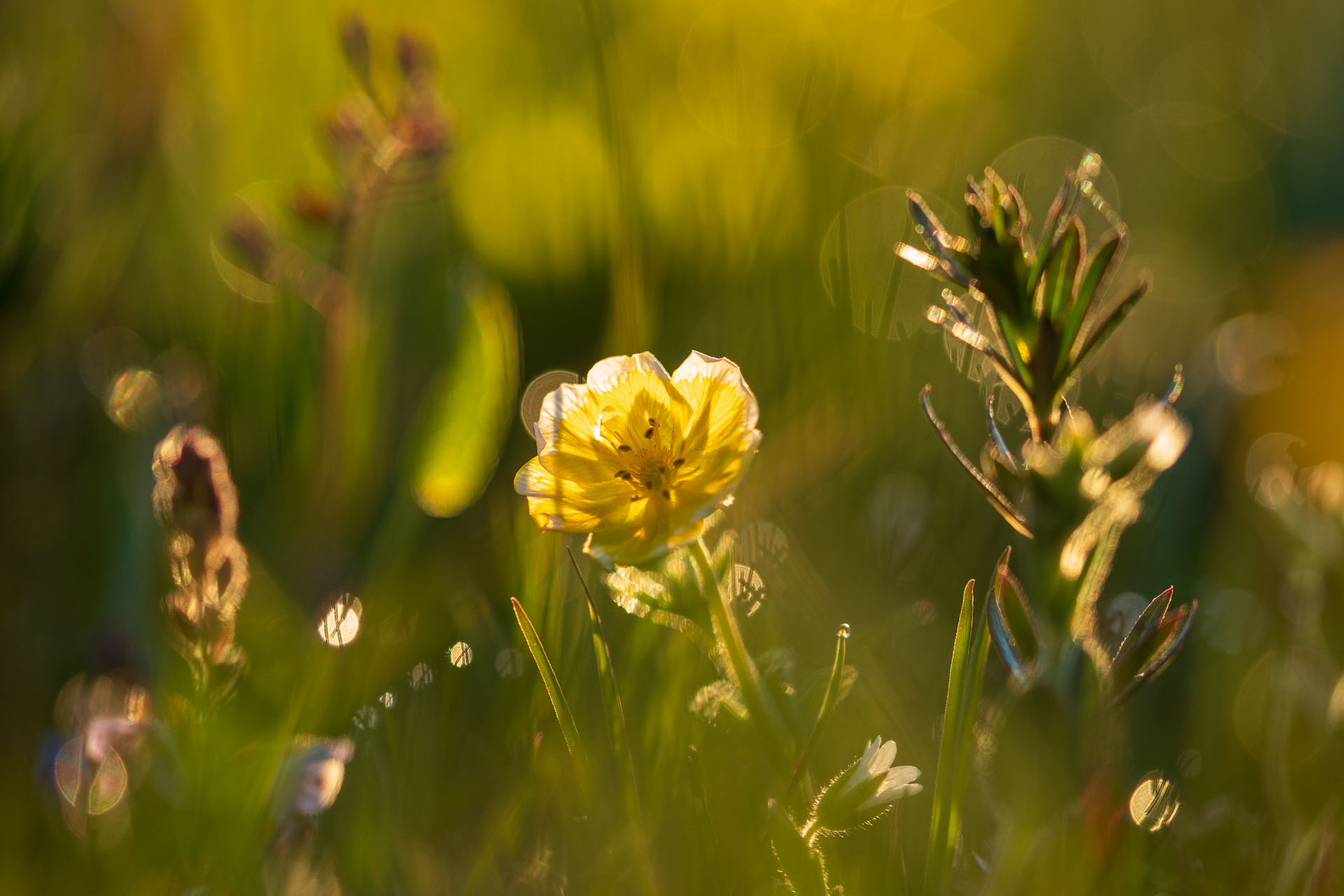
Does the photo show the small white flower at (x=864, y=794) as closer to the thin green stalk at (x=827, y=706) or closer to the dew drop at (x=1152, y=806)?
the thin green stalk at (x=827, y=706)

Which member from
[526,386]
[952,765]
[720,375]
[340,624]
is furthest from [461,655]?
[526,386]

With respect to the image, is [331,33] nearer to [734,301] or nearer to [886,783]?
[734,301]

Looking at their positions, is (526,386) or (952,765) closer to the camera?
(952,765)

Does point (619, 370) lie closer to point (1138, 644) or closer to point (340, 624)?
point (340, 624)

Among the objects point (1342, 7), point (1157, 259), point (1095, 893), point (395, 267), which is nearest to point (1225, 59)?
point (1342, 7)

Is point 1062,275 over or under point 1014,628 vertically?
over

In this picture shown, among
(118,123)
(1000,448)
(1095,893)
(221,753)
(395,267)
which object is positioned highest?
(1000,448)

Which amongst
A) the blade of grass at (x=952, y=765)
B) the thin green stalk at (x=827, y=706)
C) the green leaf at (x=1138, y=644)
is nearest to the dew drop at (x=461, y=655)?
the thin green stalk at (x=827, y=706)
